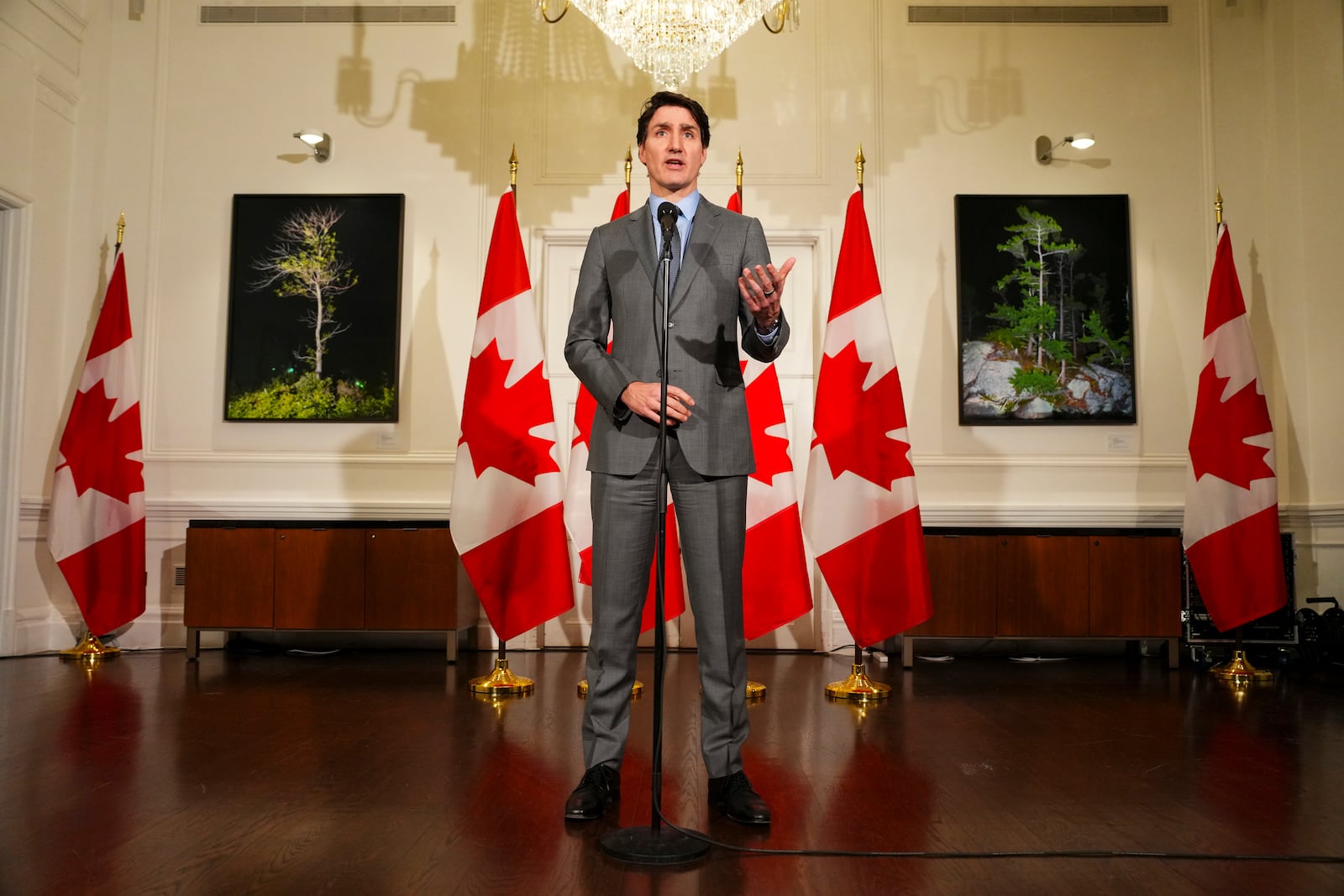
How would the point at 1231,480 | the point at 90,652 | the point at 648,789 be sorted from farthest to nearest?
the point at 90,652
the point at 1231,480
the point at 648,789

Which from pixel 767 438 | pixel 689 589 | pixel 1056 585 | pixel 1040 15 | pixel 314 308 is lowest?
pixel 1056 585

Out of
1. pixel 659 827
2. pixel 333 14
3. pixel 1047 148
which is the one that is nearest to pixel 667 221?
pixel 659 827

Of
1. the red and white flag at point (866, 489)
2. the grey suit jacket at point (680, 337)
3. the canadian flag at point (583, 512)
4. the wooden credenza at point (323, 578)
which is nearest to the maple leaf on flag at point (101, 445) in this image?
the wooden credenza at point (323, 578)

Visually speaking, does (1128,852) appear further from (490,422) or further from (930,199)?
(930,199)

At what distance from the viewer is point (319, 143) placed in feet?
19.5

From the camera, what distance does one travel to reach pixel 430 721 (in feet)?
11.9

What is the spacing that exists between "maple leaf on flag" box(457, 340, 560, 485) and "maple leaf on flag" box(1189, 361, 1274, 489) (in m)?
3.26

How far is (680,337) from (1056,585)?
365cm

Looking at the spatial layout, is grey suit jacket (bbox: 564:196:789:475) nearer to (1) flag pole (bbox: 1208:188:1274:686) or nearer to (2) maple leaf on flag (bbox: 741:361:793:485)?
(2) maple leaf on flag (bbox: 741:361:793:485)

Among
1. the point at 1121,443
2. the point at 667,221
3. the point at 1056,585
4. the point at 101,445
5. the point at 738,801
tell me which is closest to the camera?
the point at 667,221

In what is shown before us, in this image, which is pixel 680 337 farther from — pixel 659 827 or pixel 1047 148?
pixel 1047 148

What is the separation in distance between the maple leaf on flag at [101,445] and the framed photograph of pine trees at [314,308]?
22.2 inches

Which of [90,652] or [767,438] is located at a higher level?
[767,438]

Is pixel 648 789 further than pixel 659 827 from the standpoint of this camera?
Yes
